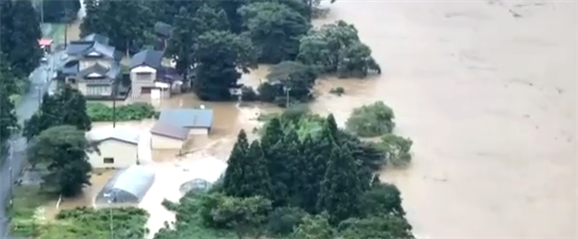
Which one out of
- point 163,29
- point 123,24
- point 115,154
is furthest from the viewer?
point 163,29

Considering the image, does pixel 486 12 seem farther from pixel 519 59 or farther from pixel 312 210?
Answer: pixel 312 210

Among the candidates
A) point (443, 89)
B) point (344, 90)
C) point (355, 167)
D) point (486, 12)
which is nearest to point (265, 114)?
point (344, 90)

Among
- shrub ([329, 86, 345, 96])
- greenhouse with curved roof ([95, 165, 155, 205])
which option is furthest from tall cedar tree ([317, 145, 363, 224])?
shrub ([329, 86, 345, 96])

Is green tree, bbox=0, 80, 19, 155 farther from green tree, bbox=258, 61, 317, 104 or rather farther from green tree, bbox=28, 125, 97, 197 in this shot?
green tree, bbox=258, 61, 317, 104

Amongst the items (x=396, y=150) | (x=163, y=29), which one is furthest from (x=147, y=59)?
(x=396, y=150)

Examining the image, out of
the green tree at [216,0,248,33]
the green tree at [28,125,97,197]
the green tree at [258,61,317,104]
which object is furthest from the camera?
the green tree at [216,0,248,33]

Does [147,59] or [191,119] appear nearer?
[191,119]

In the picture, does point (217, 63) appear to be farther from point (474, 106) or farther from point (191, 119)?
point (474, 106)

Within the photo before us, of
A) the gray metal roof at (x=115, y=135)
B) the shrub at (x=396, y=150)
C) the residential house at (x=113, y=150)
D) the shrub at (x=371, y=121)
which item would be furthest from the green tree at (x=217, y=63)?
the shrub at (x=396, y=150)
